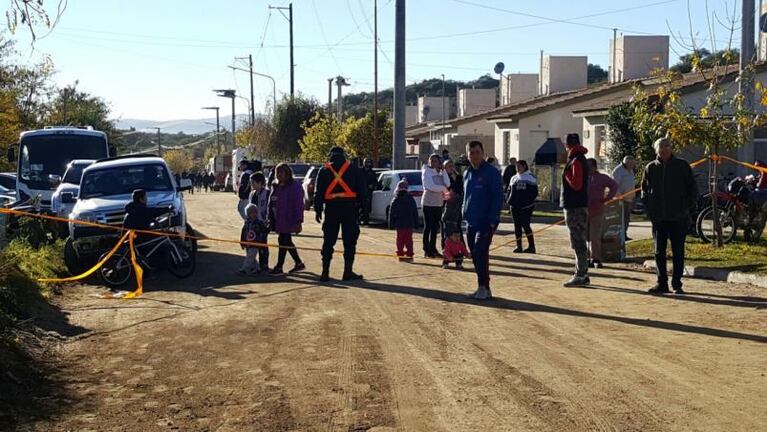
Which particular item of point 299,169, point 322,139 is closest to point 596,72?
point 322,139

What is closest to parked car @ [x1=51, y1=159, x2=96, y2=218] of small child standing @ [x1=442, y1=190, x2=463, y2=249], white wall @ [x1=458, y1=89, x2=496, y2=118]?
small child standing @ [x1=442, y1=190, x2=463, y2=249]

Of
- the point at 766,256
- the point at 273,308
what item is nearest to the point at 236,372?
the point at 273,308

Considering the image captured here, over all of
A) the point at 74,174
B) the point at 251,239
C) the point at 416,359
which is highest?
the point at 74,174

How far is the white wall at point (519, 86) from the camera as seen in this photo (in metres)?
58.5

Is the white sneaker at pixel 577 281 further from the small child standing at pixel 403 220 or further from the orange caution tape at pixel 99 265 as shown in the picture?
the orange caution tape at pixel 99 265

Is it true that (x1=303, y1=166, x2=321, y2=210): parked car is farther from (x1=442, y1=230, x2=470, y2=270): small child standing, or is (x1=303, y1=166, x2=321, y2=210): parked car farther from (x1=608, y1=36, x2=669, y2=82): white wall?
(x1=608, y1=36, x2=669, y2=82): white wall

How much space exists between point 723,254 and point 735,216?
1.72 metres

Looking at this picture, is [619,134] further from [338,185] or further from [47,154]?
[338,185]

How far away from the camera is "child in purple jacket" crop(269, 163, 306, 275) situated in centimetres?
1470

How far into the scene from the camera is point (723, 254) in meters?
15.0

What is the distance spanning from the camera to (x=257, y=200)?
1588cm

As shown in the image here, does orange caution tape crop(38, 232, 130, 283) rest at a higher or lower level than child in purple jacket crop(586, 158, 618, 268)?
lower

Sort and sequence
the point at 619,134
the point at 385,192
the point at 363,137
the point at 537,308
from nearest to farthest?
the point at 537,308
the point at 385,192
the point at 619,134
the point at 363,137

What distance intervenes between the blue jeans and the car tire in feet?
22.8
